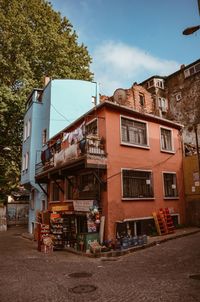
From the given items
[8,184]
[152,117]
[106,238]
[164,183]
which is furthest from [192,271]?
[8,184]

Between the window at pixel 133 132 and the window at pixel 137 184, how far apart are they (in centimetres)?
189

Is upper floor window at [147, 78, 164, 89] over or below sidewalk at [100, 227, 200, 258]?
over

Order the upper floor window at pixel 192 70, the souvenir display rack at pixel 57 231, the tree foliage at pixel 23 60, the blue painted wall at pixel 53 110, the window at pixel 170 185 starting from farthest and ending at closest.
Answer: the upper floor window at pixel 192 70
the tree foliage at pixel 23 60
the blue painted wall at pixel 53 110
the window at pixel 170 185
the souvenir display rack at pixel 57 231

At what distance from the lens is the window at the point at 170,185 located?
18062 millimetres

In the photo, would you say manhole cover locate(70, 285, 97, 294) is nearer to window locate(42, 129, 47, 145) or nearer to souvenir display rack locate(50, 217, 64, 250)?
souvenir display rack locate(50, 217, 64, 250)

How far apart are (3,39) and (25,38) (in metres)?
2.19

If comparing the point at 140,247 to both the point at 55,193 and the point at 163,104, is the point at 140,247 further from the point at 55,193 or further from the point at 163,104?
the point at 163,104

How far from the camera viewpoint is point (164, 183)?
18.0 metres

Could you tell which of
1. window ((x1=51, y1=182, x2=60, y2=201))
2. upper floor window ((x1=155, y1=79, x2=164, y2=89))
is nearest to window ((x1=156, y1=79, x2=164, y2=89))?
upper floor window ((x1=155, y1=79, x2=164, y2=89))

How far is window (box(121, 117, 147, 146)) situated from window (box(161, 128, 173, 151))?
6.24 ft

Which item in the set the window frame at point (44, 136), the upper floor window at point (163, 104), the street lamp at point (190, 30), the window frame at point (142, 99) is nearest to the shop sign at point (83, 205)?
the window frame at point (44, 136)

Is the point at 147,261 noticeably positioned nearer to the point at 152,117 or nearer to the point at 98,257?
the point at 98,257

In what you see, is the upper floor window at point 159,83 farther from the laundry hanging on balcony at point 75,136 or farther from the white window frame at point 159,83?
the laundry hanging on balcony at point 75,136

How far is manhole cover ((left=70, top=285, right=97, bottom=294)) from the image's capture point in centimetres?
738
